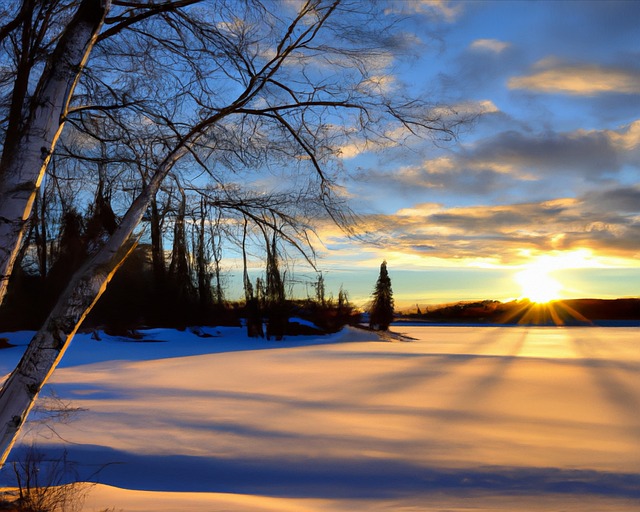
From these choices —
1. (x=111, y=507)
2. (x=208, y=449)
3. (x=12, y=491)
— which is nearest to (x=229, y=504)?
(x=111, y=507)

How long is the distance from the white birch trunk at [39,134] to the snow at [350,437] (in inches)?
97.3

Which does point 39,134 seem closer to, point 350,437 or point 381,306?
point 350,437

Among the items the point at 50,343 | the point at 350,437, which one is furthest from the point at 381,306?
the point at 50,343

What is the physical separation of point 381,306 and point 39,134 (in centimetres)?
2683

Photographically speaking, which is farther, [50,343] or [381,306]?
[381,306]

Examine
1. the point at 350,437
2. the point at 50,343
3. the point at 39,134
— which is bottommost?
the point at 350,437

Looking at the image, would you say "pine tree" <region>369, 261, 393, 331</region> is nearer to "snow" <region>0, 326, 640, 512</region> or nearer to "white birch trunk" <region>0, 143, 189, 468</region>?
"snow" <region>0, 326, 640, 512</region>

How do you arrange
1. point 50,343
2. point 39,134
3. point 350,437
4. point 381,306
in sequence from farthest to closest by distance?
point 381,306 < point 350,437 < point 50,343 < point 39,134

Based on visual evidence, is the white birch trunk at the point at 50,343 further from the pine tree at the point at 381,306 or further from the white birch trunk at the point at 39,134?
the pine tree at the point at 381,306

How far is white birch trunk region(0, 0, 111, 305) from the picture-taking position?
369 centimetres

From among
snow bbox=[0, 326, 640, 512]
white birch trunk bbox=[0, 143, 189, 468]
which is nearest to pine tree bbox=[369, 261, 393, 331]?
snow bbox=[0, 326, 640, 512]

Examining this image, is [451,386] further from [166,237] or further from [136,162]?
[136,162]

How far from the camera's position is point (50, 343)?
4.01 meters

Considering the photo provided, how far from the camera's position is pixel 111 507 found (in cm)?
470
